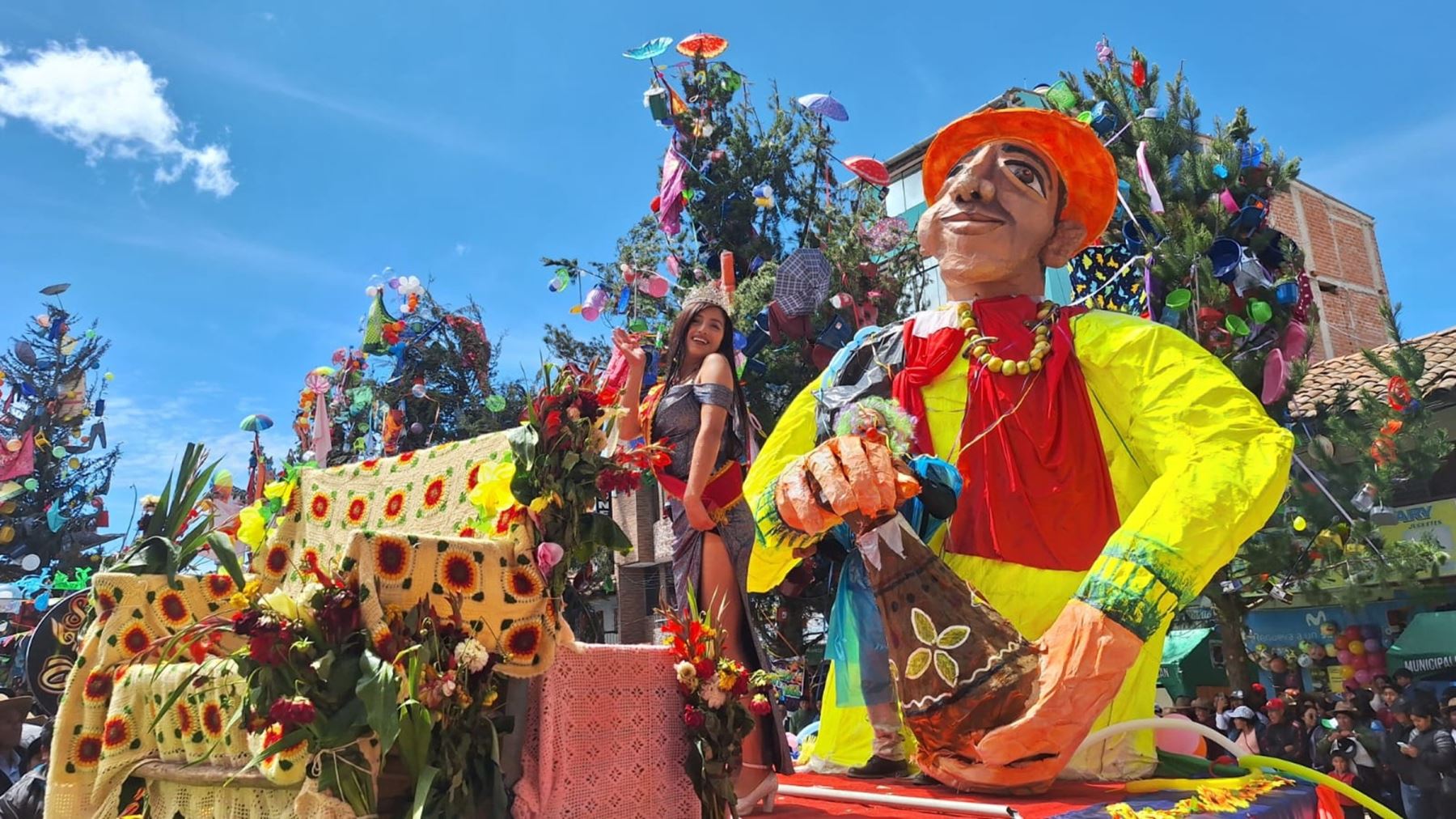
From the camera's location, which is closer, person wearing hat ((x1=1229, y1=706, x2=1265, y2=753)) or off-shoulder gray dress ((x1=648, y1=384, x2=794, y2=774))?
off-shoulder gray dress ((x1=648, y1=384, x2=794, y2=774))

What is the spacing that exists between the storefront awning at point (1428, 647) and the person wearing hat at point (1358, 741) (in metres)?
4.80

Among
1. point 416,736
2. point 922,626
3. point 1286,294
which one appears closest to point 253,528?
point 416,736

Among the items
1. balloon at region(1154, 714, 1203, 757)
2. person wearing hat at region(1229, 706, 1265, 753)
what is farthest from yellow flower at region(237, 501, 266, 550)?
person wearing hat at region(1229, 706, 1265, 753)

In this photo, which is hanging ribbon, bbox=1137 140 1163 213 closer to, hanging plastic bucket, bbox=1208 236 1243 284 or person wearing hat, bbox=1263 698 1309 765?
hanging plastic bucket, bbox=1208 236 1243 284

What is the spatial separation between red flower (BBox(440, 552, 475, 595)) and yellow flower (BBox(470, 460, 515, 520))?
0.21m

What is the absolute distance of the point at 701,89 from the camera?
39.0 feet

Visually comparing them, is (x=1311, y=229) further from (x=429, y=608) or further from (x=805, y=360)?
(x=429, y=608)

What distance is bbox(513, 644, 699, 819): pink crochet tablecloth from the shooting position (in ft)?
7.61

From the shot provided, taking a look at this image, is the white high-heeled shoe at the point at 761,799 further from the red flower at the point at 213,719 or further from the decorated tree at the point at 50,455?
the decorated tree at the point at 50,455

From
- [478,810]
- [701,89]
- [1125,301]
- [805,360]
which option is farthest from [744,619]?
[701,89]

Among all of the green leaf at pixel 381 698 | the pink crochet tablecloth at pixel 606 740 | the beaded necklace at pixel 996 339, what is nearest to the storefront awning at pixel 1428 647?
the beaded necklace at pixel 996 339

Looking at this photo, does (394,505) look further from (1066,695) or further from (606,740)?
(1066,695)

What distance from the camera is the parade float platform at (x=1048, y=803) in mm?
2277

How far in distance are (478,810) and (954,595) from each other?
1236mm
